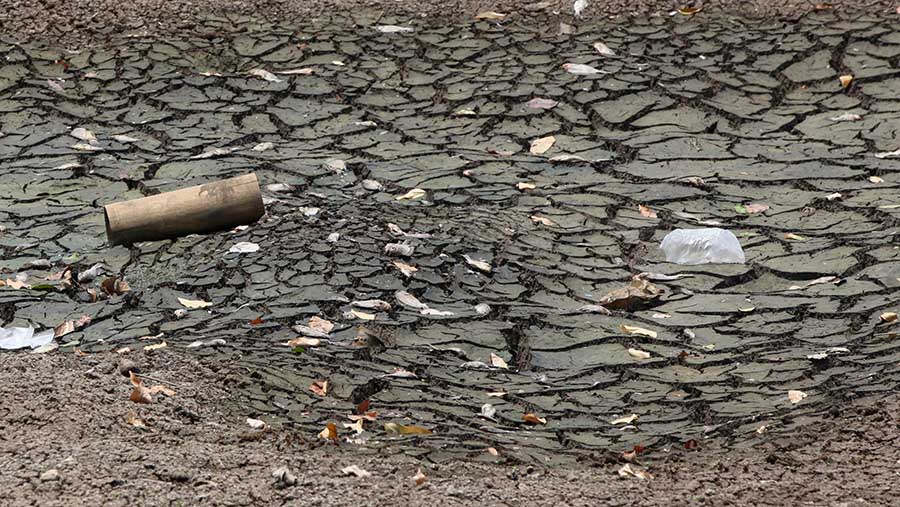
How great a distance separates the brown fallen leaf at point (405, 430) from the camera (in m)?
3.39

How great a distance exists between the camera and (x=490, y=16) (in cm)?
707

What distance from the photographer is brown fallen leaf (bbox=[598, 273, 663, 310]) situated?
4324 mm

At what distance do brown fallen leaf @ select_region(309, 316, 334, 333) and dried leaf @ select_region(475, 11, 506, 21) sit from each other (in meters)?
3.34

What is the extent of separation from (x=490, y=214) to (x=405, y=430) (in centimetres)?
173

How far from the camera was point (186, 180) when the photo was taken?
540 centimetres

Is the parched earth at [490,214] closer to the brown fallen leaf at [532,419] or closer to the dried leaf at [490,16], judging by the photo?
the brown fallen leaf at [532,419]

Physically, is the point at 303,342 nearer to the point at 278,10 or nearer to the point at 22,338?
the point at 22,338

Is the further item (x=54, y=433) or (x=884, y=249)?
(x=884, y=249)

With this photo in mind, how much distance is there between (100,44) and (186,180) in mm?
1771

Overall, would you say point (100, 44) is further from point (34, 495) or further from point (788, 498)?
point (788, 498)

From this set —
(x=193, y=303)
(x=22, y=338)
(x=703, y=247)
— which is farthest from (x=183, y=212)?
(x=703, y=247)

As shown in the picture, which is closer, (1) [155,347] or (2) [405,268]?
(1) [155,347]

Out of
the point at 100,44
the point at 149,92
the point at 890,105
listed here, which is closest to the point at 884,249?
the point at 890,105

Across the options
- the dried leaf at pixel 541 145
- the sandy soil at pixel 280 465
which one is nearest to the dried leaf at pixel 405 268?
the sandy soil at pixel 280 465
